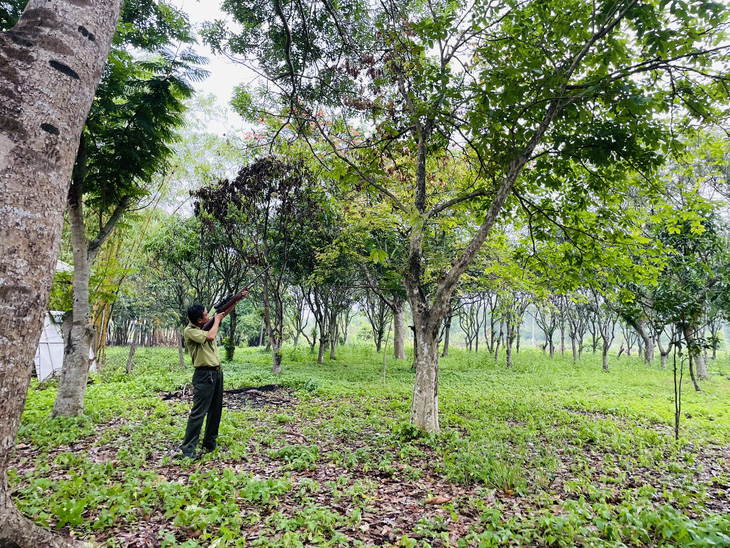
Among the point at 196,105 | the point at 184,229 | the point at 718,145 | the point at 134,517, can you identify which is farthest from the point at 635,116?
the point at 196,105

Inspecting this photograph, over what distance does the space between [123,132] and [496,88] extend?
18.0 feet

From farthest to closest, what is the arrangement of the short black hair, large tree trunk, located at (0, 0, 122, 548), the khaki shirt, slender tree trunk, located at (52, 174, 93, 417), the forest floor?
slender tree trunk, located at (52, 174, 93, 417) → the short black hair → the khaki shirt → the forest floor → large tree trunk, located at (0, 0, 122, 548)

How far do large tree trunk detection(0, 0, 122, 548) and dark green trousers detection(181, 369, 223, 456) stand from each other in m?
3.01

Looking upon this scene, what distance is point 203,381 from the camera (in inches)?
202

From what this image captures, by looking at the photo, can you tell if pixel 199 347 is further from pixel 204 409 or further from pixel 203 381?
pixel 204 409

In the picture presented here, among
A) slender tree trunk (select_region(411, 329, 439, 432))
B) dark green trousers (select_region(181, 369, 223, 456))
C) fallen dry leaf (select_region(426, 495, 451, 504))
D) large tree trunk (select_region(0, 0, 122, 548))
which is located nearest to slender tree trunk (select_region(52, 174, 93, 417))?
dark green trousers (select_region(181, 369, 223, 456))

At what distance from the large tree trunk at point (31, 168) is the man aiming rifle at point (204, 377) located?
3.03 metres

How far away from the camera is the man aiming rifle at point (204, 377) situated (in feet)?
16.3

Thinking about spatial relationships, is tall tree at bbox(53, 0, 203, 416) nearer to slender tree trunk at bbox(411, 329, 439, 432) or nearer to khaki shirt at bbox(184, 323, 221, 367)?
khaki shirt at bbox(184, 323, 221, 367)

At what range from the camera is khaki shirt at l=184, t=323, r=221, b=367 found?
509 centimetres

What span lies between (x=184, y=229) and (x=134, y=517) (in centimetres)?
1230

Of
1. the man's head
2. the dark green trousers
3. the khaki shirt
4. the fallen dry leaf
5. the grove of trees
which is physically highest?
the grove of trees

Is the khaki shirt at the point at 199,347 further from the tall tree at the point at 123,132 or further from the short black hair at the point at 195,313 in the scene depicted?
the tall tree at the point at 123,132

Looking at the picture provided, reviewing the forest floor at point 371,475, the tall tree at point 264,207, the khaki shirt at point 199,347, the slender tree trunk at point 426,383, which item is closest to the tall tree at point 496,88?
the slender tree trunk at point 426,383
